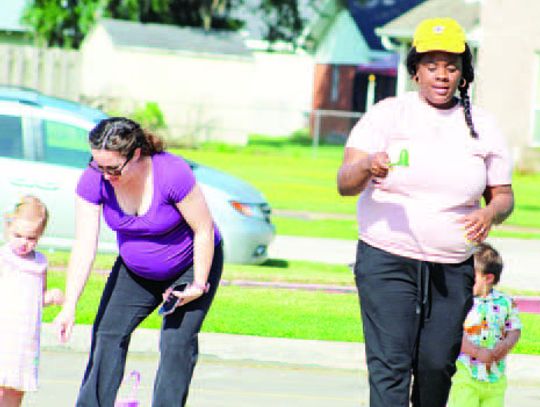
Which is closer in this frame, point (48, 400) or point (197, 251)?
point (197, 251)

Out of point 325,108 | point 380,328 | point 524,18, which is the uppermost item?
point 380,328

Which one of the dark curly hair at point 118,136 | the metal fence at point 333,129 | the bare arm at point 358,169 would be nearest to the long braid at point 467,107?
the bare arm at point 358,169

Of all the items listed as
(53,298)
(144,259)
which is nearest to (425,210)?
(144,259)

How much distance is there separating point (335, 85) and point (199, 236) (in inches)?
1865

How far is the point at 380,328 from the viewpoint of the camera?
580 cm

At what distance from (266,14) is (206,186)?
147 ft

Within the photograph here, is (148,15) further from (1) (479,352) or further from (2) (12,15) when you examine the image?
(1) (479,352)

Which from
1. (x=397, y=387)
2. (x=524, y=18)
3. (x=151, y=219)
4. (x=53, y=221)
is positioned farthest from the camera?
(x=524, y=18)

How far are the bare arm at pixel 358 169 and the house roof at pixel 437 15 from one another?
101 feet

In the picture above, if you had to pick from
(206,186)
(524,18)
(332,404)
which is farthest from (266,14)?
(332,404)

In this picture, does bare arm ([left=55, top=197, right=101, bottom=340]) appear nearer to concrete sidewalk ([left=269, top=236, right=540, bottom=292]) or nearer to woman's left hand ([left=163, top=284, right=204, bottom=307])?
woman's left hand ([left=163, top=284, right=204, bottom=307])

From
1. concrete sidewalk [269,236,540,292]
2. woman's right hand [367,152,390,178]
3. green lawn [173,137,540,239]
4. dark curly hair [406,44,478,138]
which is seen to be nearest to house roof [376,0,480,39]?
green lawn [173,137,540,239]

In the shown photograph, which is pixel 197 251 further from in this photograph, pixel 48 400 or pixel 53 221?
pixel 53 221

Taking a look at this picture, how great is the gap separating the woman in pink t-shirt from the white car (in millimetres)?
7515
